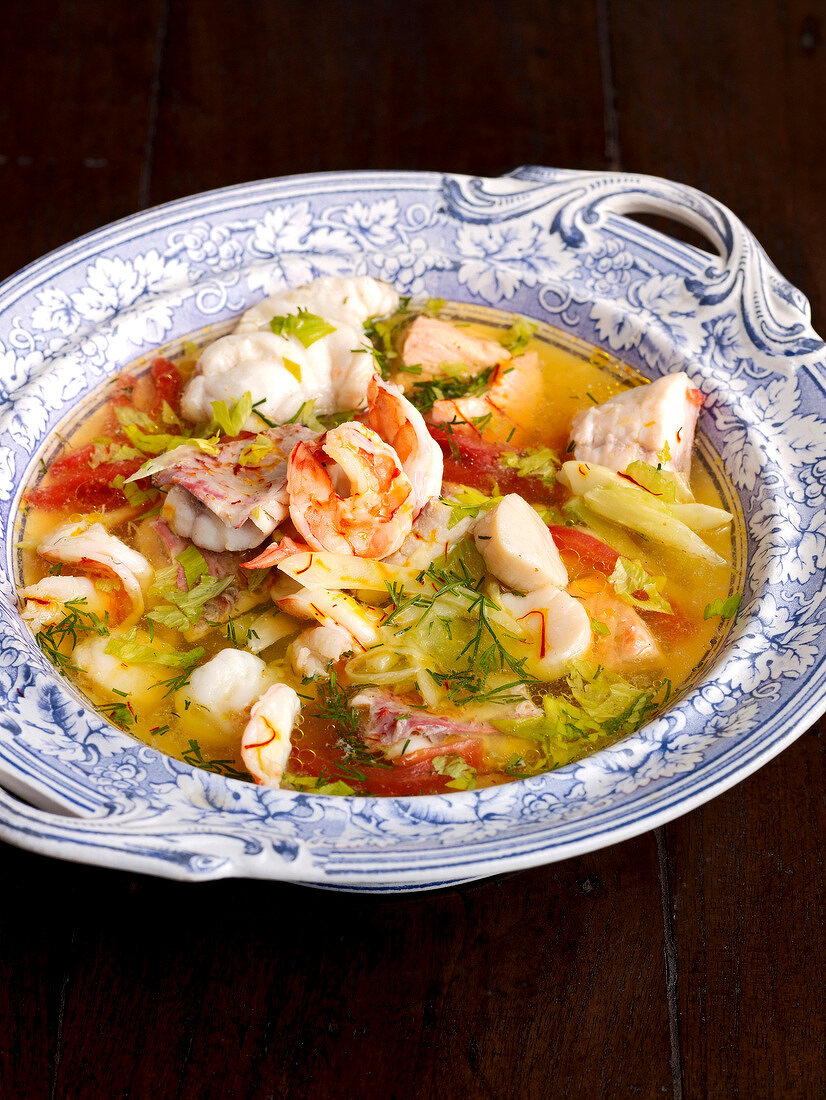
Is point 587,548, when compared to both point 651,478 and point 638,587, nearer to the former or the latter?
point 638,587

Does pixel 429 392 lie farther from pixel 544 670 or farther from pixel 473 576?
pixel 544 670

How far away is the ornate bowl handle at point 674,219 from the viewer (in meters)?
3.23

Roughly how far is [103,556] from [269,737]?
0.70 m

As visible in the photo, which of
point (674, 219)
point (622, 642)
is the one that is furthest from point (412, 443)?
point (674, 219)

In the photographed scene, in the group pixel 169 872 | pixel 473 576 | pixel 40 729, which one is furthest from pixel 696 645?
pixel 40 729

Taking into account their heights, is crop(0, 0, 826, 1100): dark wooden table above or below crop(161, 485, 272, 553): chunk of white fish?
below

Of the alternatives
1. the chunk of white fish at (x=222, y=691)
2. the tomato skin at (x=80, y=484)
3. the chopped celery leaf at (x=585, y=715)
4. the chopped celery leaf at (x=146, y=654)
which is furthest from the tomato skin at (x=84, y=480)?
the chopped celery leaf at (x=585, y=715)

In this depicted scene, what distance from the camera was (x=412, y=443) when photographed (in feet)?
9.42

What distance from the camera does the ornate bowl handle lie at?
10.6 ft

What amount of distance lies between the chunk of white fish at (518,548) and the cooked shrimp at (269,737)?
2.08ft

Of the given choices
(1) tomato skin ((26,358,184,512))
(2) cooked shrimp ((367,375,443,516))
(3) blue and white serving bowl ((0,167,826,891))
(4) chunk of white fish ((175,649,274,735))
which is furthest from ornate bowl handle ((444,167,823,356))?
(4) chunk of white fish ((175,649,274,735))

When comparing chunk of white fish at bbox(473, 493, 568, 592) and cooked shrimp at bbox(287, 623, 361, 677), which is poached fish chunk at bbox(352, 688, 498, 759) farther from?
chunk of white fish at bbox(473, 493, 568, 592)

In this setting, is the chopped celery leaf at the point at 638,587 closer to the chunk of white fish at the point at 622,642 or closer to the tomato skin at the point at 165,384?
the chunk of white fish at the point at 622,642

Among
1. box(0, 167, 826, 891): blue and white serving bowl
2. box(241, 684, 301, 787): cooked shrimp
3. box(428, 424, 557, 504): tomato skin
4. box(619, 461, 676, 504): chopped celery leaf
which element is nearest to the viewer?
box(0, 167, 826, 891): blue and white serving bowl
